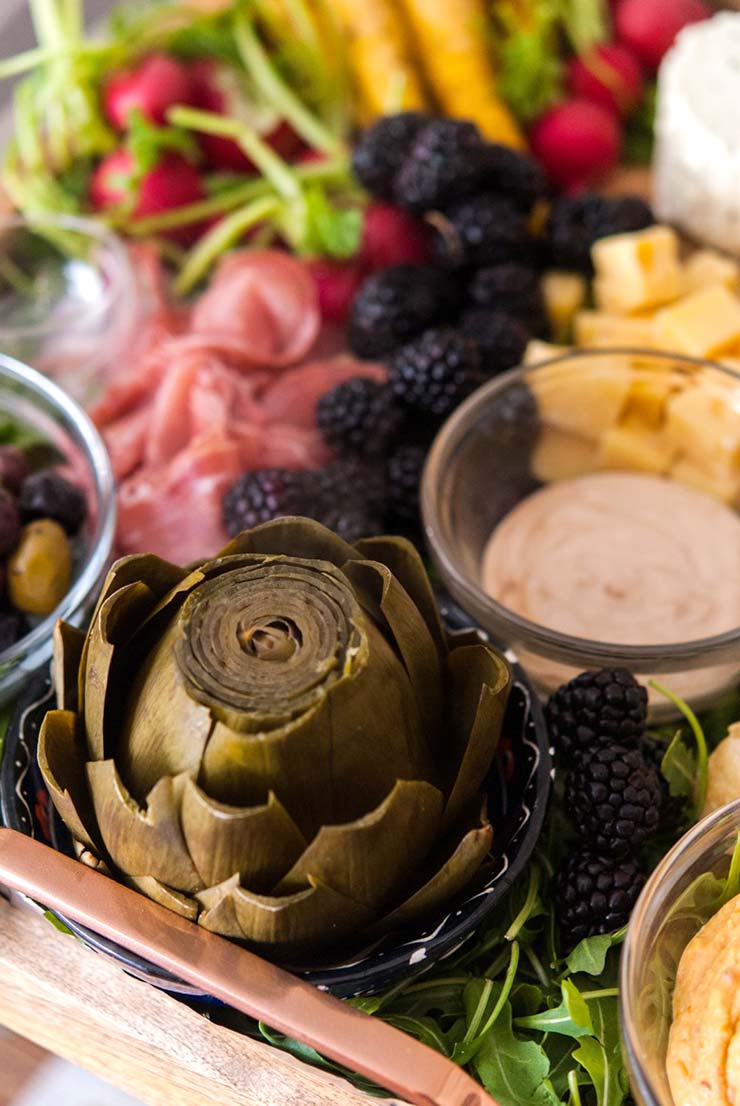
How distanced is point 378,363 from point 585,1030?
39.3 inches

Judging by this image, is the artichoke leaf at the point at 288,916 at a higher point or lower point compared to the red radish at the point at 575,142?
lower

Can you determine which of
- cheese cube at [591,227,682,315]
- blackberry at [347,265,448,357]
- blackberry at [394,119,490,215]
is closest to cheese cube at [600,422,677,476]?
cheese cube at [591,227,682,315]

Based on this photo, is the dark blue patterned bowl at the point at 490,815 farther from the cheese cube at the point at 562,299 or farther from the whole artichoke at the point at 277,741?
the cheese cube at the point at 562,299

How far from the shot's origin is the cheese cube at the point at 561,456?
1626 mm

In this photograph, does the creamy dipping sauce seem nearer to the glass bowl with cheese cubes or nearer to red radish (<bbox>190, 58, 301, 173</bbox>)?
the glass bowl with cheese cubes

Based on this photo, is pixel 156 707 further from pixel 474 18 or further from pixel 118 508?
pixel 474 18

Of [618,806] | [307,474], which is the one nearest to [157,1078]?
[618,806]

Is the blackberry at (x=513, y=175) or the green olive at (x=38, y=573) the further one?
the blackberry at (x=513, y=175)

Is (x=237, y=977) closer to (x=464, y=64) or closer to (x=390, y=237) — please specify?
(x=390, y=237)

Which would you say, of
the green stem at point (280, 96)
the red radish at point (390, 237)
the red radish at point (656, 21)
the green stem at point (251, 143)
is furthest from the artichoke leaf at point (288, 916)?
the red radish at point (656, 21)

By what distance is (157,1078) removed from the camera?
112 centimetres

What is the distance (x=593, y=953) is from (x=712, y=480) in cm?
73

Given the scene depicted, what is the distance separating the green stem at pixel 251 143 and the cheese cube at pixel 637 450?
2.22ft

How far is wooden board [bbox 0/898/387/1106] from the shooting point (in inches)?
42.8
